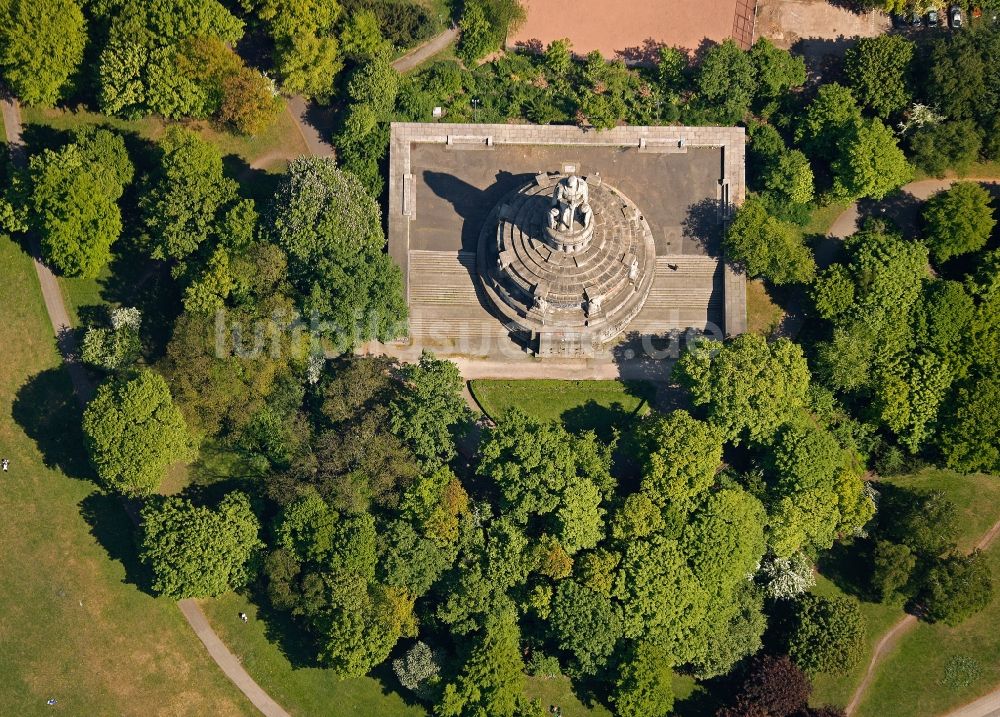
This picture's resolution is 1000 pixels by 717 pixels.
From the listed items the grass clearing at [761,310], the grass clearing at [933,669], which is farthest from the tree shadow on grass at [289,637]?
the grass clearing at [761,310]

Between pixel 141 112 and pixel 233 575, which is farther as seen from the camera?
pixel 141 112

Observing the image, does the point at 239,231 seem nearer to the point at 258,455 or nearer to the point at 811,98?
the point at 258,455

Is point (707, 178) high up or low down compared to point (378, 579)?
up

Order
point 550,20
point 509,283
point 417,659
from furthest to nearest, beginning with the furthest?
point 550,20
point 509,283
point 417,659

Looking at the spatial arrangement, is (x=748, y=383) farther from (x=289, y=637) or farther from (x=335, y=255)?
(x=289, y=637)

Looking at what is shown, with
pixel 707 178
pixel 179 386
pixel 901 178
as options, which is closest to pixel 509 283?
pixel 707 178

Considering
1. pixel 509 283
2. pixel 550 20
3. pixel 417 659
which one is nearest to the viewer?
pixel 417 659

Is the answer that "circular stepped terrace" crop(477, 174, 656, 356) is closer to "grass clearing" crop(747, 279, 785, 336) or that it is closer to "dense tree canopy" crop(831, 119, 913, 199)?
"grass clearing" crop(747, 279, 785, 336)

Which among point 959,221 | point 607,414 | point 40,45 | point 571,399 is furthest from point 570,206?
point 40,45
